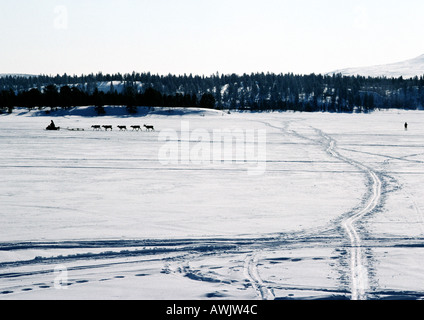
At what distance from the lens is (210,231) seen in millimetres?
10656

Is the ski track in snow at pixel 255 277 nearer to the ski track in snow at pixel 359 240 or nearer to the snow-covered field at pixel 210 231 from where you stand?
the snow-covered field at pixel 210 231

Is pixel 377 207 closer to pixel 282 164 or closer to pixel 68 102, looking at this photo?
pixel 282 164

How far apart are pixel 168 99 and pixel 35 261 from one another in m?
103

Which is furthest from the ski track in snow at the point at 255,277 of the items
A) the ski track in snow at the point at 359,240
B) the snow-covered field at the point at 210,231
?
the ski track in snow at the point at 359,240

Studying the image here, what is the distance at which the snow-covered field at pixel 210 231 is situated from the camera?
24.1ft

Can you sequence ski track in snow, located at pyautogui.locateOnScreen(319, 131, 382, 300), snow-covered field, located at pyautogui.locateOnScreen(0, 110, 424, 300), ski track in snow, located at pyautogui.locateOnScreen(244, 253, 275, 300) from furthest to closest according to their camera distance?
1. snow-covered field, located at pyautogui.locateOnScreen(0, 110, 424, 300)
2. ski track in snow, located at pyautogui.locateOnScreen(319, 131, 382, 300)
3. ski track in snow, located at pyautogui.locateOnScreen(244, 253, 275, 300)

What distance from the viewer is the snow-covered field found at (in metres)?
7.33

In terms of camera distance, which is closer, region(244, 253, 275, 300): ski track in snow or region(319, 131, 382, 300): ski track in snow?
region(244, 253, 275, 300): ski track in snow

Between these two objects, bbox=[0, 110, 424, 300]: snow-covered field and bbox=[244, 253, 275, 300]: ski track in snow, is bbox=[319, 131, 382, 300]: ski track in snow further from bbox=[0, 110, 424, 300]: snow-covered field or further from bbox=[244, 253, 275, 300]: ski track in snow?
bbox=[244, 253, 275, 300]: ski track in snow

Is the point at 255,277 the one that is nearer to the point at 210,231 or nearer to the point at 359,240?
the point at 210,231

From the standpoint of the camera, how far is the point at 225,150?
2980 centimetres

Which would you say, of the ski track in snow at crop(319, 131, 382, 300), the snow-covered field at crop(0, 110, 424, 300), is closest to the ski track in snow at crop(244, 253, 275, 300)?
the snow-covered field at crop(0, 110, 424, 300)

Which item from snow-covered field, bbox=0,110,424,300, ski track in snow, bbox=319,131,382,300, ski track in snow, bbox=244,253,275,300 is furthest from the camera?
snow-covered field, bbox=0,110,424,300
